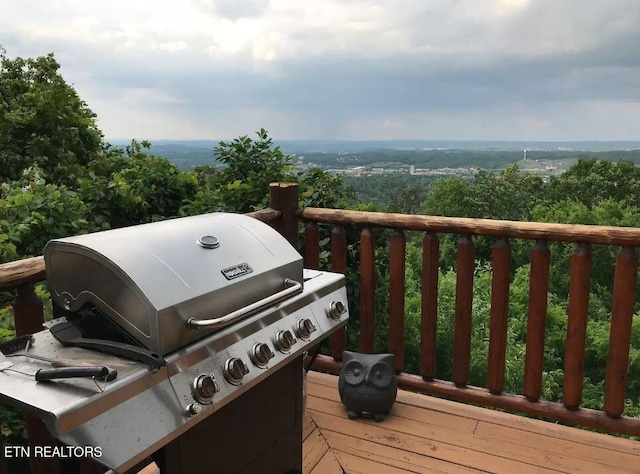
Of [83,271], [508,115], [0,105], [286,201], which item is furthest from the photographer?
[508,115]

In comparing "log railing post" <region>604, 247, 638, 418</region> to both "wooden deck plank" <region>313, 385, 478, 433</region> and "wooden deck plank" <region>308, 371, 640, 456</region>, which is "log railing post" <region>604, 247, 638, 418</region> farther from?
"wooden deck plank" <region>313, 385, 478, 433</region>

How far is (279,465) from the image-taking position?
1612mm

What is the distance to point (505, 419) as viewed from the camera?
2.38 meters

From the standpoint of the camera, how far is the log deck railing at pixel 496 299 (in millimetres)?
2117

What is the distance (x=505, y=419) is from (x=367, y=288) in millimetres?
888

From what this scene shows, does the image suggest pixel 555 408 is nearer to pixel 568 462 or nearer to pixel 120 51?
pixel 568 462

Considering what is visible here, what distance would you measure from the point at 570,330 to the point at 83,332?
75.0 inches

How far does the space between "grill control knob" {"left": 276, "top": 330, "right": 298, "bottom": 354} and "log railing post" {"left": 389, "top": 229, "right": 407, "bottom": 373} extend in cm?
125

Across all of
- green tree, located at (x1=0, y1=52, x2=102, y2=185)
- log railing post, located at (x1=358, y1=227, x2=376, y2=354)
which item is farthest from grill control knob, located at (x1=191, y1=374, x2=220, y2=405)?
green tree, located at (x1=0, y1=52, x2=102, y2=185)

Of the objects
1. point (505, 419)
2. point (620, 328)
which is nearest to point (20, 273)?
point (505, 419)

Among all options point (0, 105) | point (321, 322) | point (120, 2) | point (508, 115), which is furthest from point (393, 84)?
point (321, 322)

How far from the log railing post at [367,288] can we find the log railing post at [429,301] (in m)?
0.28

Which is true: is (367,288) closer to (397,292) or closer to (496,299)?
(397,292)

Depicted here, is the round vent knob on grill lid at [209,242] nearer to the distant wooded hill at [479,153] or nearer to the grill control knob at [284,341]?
the grill control knob at [284,341]
